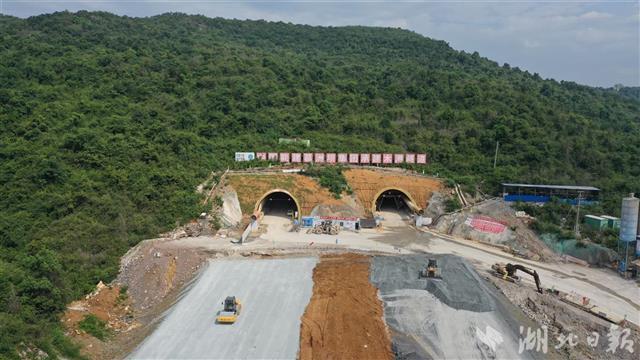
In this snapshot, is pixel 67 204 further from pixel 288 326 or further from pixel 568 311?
pixel 568 311

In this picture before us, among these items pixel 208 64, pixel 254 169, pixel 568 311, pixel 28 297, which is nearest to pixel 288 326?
pixel 28 297

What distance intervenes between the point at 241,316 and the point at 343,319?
5.74 metres

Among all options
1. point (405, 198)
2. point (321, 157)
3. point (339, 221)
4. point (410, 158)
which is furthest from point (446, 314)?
point (410, 158)

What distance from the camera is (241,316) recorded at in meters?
27.4

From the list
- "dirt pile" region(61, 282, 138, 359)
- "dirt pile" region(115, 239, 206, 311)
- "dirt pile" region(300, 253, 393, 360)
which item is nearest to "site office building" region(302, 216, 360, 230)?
"dirt pile" region(300, 253, 393, 360)

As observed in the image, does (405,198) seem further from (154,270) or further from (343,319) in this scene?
(154,270)

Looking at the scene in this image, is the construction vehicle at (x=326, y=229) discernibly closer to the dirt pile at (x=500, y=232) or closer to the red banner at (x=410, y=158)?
the dirt pile at (x=500, y=232)

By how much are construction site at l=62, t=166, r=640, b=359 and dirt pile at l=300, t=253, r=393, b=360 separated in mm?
96

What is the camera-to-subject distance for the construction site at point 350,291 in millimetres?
24766

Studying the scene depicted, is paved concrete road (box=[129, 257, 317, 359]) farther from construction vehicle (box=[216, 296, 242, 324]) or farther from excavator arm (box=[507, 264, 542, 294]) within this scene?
excavator arm (box=[507, 264, 542, 294])

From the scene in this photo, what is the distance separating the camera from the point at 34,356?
21.0 metres

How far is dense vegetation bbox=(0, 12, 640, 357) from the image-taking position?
34438 millimetres

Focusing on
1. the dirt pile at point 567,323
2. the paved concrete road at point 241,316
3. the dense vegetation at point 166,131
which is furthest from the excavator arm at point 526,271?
the dense vegetation at point 166,131

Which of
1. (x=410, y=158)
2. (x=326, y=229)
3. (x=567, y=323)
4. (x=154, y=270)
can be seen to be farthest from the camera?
(x=410, y=158)
